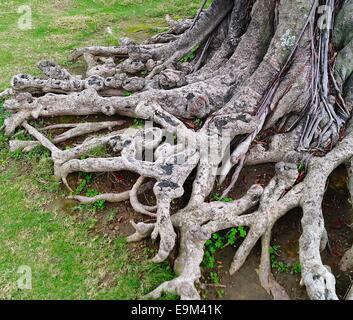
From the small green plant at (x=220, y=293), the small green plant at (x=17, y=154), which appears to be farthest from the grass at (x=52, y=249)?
the small green plant at (x=220, y=293)

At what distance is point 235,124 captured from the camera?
199 inches

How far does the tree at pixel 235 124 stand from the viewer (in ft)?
14.2

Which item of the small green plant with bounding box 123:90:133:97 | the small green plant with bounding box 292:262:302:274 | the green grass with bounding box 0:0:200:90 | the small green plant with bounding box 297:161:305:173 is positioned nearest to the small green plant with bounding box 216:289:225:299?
the small green plant with bounding box 292:262:302:274

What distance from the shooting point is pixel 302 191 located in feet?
15.0

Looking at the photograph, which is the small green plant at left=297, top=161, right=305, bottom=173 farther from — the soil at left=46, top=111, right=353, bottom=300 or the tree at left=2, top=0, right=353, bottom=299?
the soil at left=46, top=111, right=353, bottom=300

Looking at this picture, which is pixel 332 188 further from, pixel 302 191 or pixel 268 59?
pixel 268 59

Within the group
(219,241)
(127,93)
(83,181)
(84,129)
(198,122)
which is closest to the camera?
(219,241)

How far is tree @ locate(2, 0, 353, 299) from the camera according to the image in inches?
171

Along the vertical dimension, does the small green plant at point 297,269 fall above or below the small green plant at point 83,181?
below

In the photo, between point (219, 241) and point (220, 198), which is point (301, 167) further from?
point (219, 241)

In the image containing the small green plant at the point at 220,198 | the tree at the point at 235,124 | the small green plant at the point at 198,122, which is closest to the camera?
the tree at the point at 235,124

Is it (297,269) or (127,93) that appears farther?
(127,93)

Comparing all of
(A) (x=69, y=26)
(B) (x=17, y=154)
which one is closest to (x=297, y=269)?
(B) (x=17, y=154)

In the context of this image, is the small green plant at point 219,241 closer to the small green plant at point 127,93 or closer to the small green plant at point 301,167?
the small green plant at point 301,167
